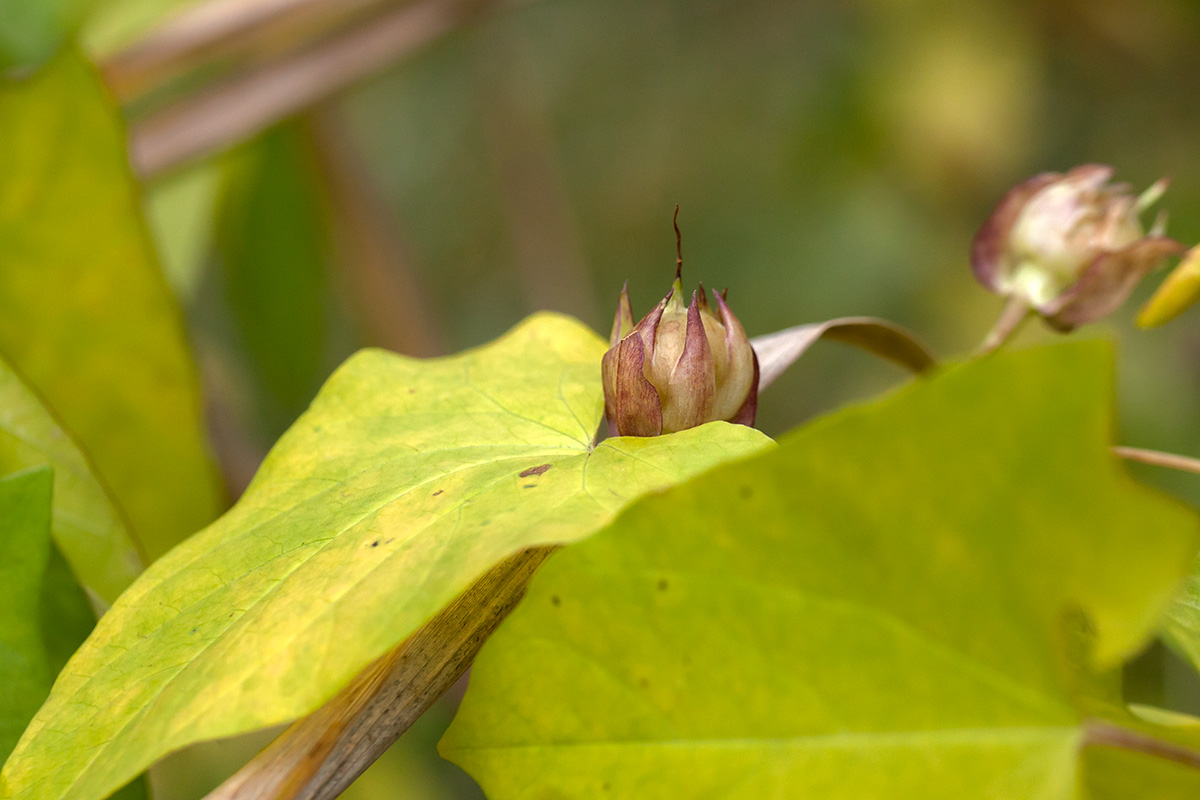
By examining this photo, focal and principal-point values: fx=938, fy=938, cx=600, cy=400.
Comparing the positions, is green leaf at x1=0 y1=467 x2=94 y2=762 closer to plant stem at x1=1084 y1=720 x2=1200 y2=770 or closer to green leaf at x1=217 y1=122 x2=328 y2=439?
plant stem at x1=1084 y1=720 x2=1200 y2=770

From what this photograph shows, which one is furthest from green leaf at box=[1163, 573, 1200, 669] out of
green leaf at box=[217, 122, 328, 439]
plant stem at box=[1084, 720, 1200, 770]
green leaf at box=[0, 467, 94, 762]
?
green leaf at box=[217, 122, 328, 439]

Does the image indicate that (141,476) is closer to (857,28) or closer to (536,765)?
(536,765)

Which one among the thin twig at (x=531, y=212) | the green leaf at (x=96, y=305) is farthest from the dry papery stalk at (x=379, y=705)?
the thin twig at (x=531, y=212)

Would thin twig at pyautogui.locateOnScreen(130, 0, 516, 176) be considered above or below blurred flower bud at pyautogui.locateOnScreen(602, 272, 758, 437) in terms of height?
above

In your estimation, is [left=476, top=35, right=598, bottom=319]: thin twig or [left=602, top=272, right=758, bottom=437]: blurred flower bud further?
[left=476, top=35, right=598, bottom=319]: thin twig

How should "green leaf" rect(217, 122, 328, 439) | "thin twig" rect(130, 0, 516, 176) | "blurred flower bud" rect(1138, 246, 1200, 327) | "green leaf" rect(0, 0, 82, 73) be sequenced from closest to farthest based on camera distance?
"blurred flower bud" rect(1138, 246, 1200, 327), "green leaf" rect(0, 0, 82, 73), "thin twig" rect(130, 0, 516, 176), "green leaf" rect(217, 122, 328, 439)

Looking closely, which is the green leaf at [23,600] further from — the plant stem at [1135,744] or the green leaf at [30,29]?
the green leaf at [30,29]

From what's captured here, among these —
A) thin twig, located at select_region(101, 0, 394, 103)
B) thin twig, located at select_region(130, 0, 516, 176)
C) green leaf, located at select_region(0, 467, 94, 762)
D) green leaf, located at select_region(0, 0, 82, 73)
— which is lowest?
green leaf, located at select_region(0, 467, 94, 762)
